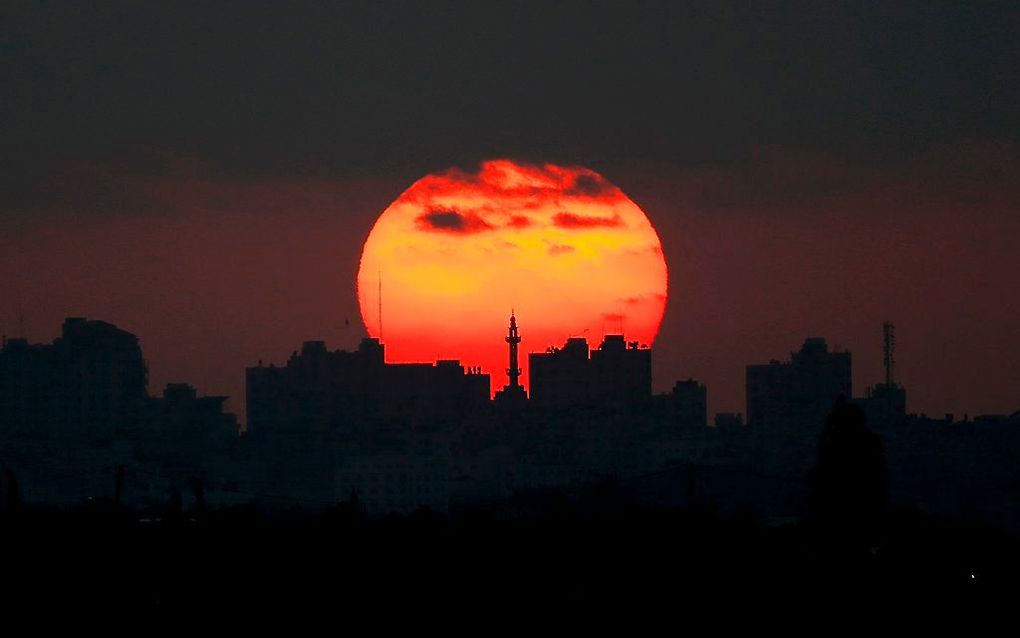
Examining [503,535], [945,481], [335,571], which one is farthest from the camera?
[945,481]

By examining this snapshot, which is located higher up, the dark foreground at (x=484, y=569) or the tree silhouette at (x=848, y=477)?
the tree silhouette at (x=848, y=477)

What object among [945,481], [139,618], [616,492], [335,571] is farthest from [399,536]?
[945,481]

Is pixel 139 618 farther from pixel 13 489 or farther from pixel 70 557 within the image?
pixel 13 489

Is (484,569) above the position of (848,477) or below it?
below

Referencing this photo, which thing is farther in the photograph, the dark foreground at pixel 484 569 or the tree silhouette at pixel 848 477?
the tree silhouette at pixel 848 477

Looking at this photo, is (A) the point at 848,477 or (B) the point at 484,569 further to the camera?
(A) the point at 848,477

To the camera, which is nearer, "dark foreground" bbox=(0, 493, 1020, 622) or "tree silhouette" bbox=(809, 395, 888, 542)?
"dark foreground" bbox=(0, 493, 1020, 622)

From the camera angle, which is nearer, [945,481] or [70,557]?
[70,557]

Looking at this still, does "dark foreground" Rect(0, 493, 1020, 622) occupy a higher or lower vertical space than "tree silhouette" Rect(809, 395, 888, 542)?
lower
